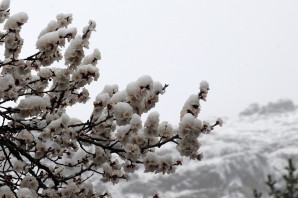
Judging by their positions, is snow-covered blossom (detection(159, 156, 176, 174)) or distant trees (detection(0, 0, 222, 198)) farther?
snow-covered blossom (detection(159, 156, 176, 174))

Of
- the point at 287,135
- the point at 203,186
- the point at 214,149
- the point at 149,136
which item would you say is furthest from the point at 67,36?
the point at 287,135

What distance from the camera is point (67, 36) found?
4680 mm

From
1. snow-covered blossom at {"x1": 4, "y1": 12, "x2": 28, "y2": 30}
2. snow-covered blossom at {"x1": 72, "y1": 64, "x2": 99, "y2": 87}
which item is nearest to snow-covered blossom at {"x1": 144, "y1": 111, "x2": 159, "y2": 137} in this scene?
snow-covered blossom at {"x1": 72, "y1": 64, "x2": 99, "y2": 87}

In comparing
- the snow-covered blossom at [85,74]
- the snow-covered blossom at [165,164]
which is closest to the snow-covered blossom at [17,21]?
the snow-covered blossom at [85,74]

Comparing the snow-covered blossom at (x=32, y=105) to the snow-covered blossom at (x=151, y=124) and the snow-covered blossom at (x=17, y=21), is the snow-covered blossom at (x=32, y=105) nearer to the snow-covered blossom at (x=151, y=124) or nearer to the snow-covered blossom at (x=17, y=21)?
the snow-covered blossom at (x=17, y=21)

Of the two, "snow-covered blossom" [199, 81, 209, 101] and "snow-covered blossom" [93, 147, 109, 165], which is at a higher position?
"snow-covered blossom" [199, 81, 209, 101]

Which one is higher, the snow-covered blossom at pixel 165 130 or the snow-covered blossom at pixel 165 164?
the snow-covered blossom at pixel 165 130

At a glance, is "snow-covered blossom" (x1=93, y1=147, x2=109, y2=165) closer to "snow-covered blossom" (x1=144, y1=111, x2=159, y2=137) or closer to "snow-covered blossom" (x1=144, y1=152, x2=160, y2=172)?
"snow-covered blossom" (x1=144, y1=152, x2=160, y2=172)

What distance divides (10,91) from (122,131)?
4.13 ft

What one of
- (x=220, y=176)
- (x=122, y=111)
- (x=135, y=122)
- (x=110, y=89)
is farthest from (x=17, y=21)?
(x=220, y=176)

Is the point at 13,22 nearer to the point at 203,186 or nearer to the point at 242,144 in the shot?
the point at 203,186

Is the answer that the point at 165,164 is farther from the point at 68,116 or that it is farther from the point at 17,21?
the point at 17,21

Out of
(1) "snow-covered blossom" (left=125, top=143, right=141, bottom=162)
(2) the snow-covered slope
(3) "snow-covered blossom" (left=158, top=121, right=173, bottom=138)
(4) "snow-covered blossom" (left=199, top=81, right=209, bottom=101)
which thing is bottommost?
(1) "snow-covered blossom" (left=125, top=143, right=141, bottom=162)

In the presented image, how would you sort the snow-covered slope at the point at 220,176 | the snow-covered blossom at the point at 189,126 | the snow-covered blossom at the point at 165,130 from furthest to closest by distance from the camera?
the snow-covered slope at the point at 220,176 → the snow-covered blossom at the point at 165,130 → the snow-covered blossom at the point at 189,126
